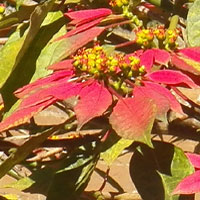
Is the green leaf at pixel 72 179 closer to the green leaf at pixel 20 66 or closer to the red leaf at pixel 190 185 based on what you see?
→ the green leaf at pixel 20 66

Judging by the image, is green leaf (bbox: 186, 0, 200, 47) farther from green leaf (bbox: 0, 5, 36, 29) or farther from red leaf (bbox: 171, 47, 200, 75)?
green leaf (bbox: 0, 5, 36, 29)

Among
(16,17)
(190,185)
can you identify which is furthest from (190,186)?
(16,17)

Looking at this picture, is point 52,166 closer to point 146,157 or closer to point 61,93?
point 146,157

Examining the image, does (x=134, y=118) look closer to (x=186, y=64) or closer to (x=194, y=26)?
(x=186, y=64)

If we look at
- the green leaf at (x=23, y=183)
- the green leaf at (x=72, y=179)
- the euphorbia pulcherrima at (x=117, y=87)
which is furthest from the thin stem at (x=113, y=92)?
the green leaf at (x=23, y=183)

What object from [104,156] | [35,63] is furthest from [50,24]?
[104,156]

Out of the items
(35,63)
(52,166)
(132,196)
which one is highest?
(35,63)

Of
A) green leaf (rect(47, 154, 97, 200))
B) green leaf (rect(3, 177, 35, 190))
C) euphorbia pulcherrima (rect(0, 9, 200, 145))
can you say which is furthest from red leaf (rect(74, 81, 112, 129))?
green leaf (rect(3, 177, 35, 190))
